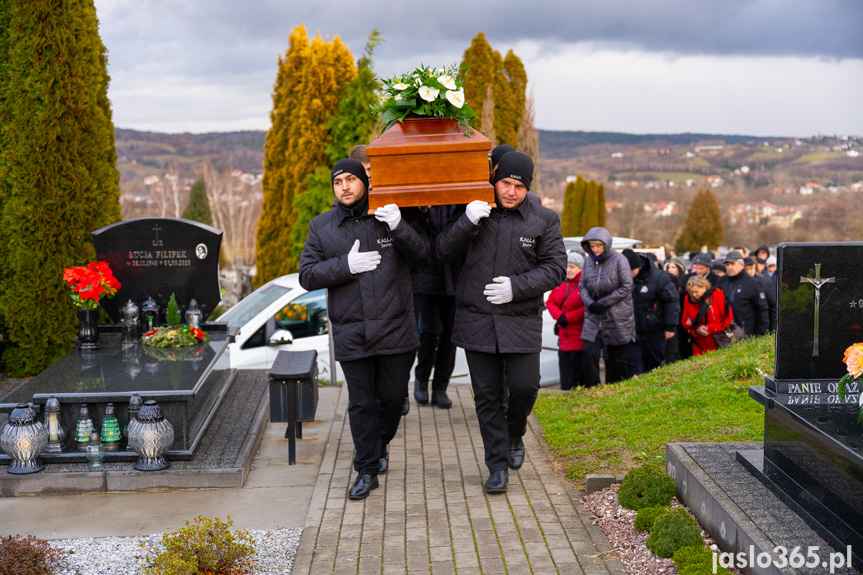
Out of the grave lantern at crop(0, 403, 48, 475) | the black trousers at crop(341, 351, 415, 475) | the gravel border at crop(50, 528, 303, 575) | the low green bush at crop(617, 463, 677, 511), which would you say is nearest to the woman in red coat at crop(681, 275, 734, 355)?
the low green bush at crop(617, 463, 677, 511)

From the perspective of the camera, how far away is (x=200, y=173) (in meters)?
46.3

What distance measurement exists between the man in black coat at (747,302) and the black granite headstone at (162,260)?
6244mm

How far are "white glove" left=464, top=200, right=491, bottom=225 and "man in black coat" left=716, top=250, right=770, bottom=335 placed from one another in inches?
246

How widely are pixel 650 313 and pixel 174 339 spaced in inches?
202

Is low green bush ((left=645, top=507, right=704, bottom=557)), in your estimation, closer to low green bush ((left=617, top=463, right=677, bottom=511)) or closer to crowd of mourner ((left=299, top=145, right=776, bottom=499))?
low green bush ((left=617, top=463, right=677, bottom=511))

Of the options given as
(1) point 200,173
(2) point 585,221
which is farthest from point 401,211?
(1) point 200,173

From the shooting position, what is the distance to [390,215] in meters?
4.95

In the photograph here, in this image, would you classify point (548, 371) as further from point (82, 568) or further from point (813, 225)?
point (813, 225)

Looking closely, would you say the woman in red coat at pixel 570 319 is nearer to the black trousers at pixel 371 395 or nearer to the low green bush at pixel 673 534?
the black trousers at pixel 371 395

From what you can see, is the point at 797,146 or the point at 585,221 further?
the point at 797,146

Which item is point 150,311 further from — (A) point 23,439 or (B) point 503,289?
(B) point 503,289

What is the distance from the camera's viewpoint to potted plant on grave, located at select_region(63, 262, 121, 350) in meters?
7.61

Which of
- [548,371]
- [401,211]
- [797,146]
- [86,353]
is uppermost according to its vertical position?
[797,146]

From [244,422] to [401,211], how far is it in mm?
2749
